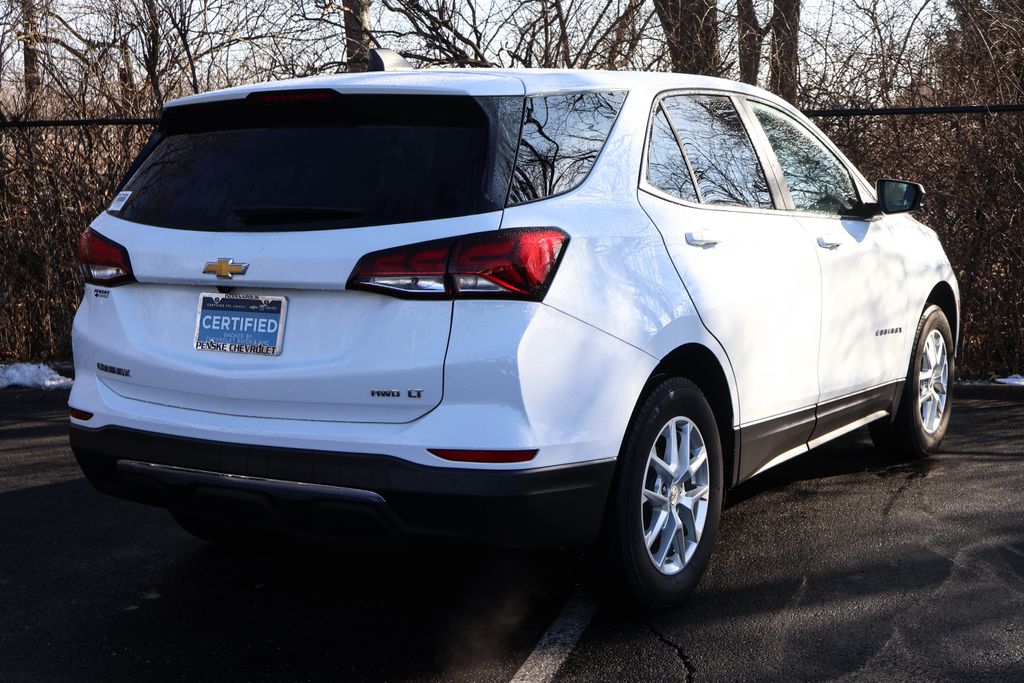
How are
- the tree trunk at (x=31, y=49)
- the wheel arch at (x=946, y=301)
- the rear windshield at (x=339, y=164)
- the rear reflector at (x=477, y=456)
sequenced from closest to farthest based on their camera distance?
the rear reflector at (x=477, y=456), the rear windshield at (x=339, y=164), the wheel arch at (x=946, y=301), the tree trunk at (x=31, y=49)

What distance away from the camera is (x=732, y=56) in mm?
9367

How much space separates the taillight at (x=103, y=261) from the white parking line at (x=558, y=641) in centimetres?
170

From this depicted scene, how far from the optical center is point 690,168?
13.3 ft

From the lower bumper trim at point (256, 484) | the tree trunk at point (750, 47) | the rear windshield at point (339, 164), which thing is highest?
the tree trunk at point (750, 47)

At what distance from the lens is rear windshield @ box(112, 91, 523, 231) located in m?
3.24

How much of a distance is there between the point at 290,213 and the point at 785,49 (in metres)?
6.68

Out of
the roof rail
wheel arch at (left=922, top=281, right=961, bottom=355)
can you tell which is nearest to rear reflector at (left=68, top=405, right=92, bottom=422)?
the roof rail

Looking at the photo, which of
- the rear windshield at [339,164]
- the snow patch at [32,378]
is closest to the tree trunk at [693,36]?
the snow patch at [32,378]

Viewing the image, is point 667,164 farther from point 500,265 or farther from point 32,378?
point 32,378

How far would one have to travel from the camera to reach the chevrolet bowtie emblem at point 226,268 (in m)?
3.34

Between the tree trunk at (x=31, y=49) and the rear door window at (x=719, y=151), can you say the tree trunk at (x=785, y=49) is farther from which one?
the tree trunk at (x=31, y=49)

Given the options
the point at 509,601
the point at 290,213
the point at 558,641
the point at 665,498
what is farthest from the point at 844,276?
the point at 290,213

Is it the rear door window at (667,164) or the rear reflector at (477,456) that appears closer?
the rear reflector at (477,456)

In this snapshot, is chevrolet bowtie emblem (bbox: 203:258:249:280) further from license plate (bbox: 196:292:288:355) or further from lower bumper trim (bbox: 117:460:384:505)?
lower bumper trim (bbox: 117:460:384:505)
